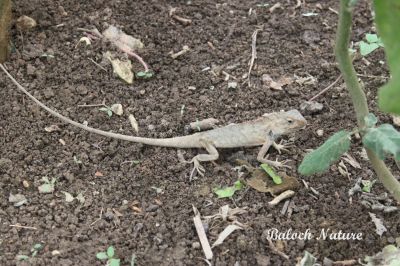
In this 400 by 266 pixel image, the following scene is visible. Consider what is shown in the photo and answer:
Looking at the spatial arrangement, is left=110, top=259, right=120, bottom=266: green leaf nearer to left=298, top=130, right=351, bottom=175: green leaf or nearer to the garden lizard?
the garden lizard

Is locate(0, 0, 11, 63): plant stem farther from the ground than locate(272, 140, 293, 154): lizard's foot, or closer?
farther from the ground

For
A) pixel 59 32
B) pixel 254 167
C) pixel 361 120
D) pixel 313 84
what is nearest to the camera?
pixel 361 120

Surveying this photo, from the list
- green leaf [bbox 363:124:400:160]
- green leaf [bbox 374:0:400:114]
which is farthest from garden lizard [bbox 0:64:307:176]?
green leaf [bbox 374:0:400:114]

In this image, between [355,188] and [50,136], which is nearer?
[355,188]

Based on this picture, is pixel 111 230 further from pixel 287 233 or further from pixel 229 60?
pixel 229 60

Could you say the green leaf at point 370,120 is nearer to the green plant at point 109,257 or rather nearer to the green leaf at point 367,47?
the green plant at point 109,257

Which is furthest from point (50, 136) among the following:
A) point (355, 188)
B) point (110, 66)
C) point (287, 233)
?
point (355, 188)
